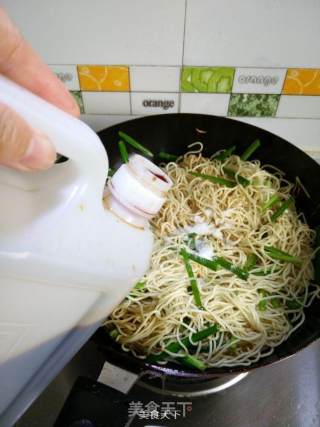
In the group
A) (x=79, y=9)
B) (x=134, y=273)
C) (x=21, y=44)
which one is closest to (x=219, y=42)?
(x=79, y=9)

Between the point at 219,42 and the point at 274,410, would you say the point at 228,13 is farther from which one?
the point at 274,410

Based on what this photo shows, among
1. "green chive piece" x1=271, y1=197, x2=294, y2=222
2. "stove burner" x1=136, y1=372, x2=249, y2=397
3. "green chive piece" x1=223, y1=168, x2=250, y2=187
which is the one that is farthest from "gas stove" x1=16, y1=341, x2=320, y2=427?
"green chive piece" x1=223, y1=168, x2=250, y2=187

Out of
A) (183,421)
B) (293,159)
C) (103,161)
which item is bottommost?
(183,421)

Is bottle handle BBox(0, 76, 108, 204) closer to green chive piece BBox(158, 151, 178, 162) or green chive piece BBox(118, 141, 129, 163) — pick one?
green chive piece BBox(118, 141, 129, 163)

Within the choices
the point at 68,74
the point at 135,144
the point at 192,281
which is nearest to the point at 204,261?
the point at 192,281

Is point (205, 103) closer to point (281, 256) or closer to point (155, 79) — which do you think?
point (155, 79)
